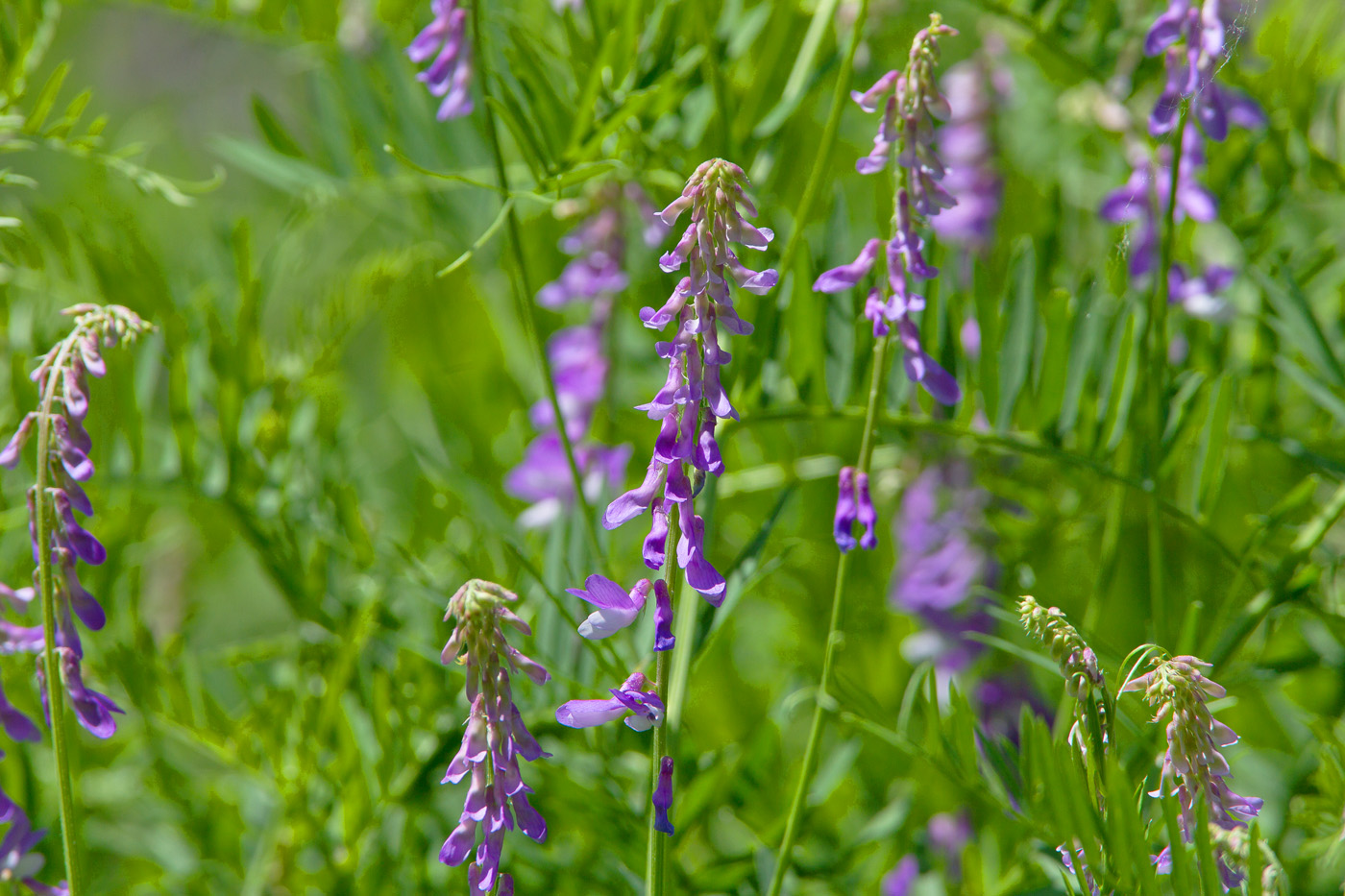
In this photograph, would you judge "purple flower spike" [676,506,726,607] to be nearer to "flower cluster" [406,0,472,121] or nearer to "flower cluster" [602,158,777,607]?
"flower cluster" [602,158,777,607]

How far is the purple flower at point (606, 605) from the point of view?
39 centimetres

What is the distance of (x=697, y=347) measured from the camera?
0.41 meters

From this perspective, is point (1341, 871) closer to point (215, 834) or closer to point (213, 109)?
point (215, 834)

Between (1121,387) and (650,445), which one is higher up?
(1121,387)

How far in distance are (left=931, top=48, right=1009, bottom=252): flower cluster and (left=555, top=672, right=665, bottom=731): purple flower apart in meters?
0.73

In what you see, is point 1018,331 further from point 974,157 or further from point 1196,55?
point 974,157

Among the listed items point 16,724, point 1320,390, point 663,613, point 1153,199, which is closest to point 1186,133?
point 1153,199

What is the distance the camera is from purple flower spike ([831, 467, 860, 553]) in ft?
1.62

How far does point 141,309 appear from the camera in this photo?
0.90 meters

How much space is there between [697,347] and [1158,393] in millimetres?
345

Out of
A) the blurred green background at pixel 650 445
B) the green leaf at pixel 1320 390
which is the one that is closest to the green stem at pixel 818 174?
the blurred green background at pixel 650 445

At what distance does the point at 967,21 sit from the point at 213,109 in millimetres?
2043

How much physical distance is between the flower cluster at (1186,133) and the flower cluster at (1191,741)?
0.24m

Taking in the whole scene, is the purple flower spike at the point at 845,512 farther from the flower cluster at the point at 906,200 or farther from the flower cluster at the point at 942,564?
the flower cluster at the point at 942,564
